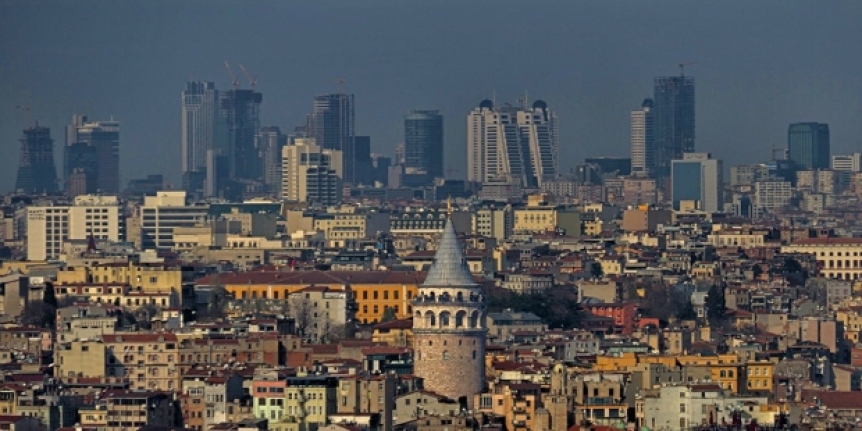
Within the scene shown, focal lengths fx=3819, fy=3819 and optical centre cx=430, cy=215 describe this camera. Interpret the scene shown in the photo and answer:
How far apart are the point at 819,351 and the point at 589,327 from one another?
8.27 metres

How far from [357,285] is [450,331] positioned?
22862 millimetres

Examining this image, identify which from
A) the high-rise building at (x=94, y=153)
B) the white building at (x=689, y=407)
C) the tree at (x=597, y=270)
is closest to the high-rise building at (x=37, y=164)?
the high-rise building at (x=94, y=153)

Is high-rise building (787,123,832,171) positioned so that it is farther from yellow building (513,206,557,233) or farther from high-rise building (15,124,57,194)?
yellow building (513,206,557,233)

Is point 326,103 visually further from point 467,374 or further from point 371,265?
point 467,374

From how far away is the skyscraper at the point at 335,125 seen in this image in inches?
7687

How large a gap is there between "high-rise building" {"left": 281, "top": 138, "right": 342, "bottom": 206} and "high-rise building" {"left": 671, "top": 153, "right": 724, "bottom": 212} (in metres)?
15.1

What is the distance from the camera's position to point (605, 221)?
135000 millimetres

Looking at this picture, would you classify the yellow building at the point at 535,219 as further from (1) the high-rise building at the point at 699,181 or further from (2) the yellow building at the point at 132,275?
(2) the yellow building at the point at 132,275

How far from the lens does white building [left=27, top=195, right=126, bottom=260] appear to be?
12112cm

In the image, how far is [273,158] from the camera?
7544 inches

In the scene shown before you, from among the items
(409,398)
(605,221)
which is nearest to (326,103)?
(605,221)

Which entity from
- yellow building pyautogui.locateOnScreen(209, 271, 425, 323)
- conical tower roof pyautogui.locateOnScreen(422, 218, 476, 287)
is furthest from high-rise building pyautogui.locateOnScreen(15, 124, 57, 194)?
conical tower roof pyautogui.locateOnScreen(422, 218, 476, 287)

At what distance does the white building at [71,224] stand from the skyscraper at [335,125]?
58.3 metres

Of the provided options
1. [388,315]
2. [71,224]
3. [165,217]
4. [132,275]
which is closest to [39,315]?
[132,275]
